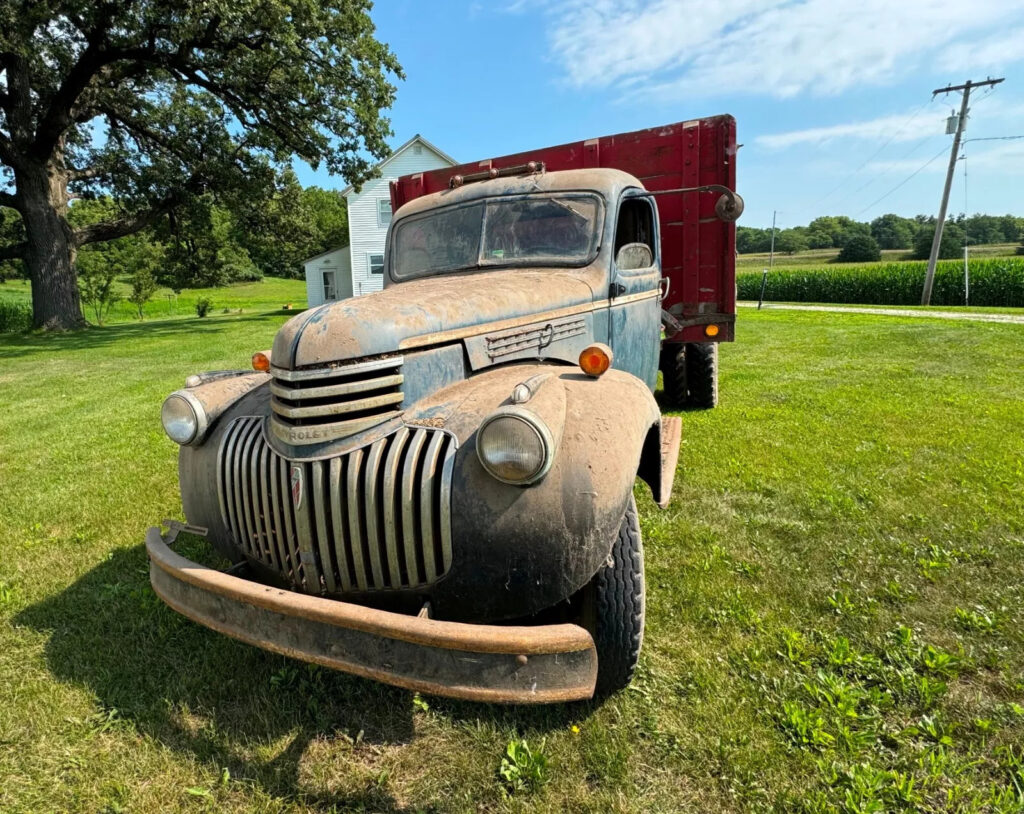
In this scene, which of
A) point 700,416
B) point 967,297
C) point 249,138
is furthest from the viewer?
point 967,297

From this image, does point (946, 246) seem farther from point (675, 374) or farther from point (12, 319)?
point (12, 319)

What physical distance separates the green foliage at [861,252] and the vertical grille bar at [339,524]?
58628mm

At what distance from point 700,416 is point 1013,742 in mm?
4560

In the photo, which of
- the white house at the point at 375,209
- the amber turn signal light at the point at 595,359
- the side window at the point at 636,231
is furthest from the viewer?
the white house at the point at 375,209

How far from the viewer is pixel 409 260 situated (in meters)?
3.96

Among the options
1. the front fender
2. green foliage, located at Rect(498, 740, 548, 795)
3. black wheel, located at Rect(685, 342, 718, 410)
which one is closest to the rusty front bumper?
the front fender

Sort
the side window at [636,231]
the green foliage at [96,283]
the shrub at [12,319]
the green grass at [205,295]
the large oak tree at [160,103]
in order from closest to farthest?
the side window at [636,231], the large oak tree at [160,103], the shrub at [12,319], the green foliage at [96,283], the green grass at [205,295]

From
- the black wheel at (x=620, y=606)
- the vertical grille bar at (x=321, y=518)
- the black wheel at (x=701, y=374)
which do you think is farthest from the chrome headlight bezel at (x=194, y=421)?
the black wheel at (x=701, y=374)

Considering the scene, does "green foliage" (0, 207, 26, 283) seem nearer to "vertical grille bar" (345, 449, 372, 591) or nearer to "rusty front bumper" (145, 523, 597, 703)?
"vertical grille bar" (345, 449, 372, 591)

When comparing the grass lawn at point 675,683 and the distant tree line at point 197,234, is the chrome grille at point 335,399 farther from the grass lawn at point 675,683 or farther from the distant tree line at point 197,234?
the distant tree line at point 197,234

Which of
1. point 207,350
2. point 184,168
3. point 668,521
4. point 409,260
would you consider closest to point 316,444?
point 409,260

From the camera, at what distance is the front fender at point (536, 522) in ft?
6.23

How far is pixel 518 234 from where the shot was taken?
3594mm

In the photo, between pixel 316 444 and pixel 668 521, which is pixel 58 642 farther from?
pixel 668 521
